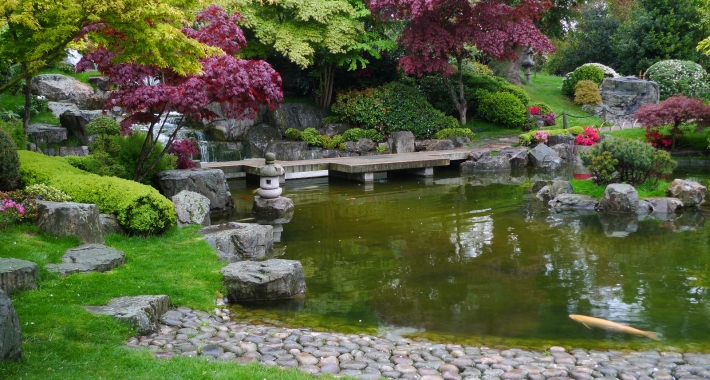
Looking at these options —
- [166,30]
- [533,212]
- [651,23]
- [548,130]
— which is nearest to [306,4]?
[548,130]

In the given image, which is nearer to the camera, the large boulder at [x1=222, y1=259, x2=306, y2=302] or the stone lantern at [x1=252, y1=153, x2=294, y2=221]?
the large boulder at [x1=222, y1=259, x2=306, y2=302]

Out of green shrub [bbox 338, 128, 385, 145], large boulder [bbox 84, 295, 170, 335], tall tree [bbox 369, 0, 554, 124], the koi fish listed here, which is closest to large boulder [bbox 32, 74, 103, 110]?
green shrub [bbox 338, 128, 385, 145]

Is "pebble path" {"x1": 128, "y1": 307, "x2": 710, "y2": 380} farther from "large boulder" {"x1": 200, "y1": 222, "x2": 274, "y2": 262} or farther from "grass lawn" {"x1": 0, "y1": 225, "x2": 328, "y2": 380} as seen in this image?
"large boulder" {"x1": 200, "y1": 222, "x2": 274, "y2": 262}

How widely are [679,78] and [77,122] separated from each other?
79.1ft

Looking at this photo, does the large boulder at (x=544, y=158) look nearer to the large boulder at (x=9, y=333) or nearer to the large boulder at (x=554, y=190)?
the large boulder at (x=554, y=190)

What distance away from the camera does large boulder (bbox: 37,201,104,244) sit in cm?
828

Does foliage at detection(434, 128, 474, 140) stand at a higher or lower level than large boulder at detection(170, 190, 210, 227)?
higher

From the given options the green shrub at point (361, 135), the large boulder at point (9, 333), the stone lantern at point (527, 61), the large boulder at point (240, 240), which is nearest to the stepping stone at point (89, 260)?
the large boulder at point (240, 240)

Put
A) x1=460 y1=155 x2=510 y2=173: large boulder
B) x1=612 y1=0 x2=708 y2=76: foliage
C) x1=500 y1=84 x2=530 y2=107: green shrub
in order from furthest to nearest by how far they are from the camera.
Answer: x1=612 y1=0 x2=708 y2=76: foliage, x1=500 y1=84 x2=530 y2=107: green shrub, x1=460 y1=155 x2=510 y2=173: large boulder

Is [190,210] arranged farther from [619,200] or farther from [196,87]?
[619,200]

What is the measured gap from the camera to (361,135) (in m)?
21.8

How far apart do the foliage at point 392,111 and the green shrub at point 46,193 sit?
14.1 meters

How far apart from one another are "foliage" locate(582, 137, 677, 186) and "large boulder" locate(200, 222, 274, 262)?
8.07m

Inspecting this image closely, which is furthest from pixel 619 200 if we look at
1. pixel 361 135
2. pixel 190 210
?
pixel 361 135
